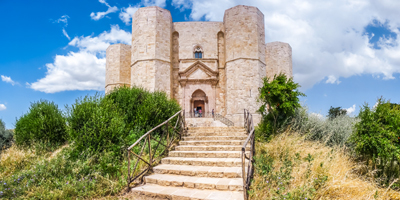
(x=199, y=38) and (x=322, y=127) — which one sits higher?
(x=199, y=38)

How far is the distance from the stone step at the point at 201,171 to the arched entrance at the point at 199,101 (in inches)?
492

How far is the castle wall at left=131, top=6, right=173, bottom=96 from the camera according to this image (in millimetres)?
16484

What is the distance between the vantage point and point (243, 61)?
1648 cm

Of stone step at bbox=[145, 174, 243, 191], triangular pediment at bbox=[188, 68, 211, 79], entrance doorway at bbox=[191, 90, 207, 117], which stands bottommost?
stone step at bbox=[145, 174, 243, 191]

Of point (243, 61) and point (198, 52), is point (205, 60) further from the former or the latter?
point (243, 61)

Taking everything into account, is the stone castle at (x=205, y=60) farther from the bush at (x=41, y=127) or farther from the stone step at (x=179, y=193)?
the stone step at (x=179, y=193)

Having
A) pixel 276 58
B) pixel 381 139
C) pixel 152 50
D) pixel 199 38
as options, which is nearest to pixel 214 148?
pixel 381 139

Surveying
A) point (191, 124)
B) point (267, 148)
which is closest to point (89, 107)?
point (267, 148)

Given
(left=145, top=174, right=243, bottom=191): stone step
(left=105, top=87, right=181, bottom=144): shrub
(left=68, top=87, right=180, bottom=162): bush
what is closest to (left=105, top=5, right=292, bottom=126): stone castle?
(left=105, top=87, right=181, bottom=144): shrub

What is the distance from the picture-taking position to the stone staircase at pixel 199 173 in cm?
418

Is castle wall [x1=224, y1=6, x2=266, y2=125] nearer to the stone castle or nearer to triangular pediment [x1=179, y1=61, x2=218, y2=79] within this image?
the stone castle

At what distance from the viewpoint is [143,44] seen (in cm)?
1686

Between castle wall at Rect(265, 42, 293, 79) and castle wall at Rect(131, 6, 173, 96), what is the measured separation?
882 cm

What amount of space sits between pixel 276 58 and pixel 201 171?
17313 mm
